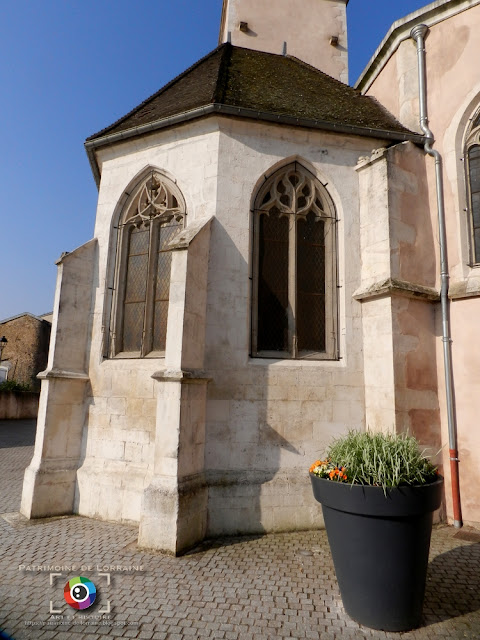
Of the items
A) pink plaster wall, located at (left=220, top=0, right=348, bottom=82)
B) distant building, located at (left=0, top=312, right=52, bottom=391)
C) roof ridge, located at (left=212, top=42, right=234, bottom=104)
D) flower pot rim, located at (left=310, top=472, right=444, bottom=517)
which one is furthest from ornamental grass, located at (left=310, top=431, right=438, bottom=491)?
distant building, located at (left=0, top=312, right=52, bottom=391)

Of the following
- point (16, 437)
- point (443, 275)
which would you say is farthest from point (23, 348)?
point (443, 275)

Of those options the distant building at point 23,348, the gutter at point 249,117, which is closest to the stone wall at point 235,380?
the gutter at point 249,117

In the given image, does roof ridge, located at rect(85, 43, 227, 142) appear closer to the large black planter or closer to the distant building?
the large black planter

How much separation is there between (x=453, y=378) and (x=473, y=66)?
486cm

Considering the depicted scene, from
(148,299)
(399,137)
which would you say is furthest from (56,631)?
(399,137)

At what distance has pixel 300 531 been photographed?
5246 mm

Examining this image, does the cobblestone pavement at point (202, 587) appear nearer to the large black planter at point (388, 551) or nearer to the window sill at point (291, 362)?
the large black planter at point (388, 551)

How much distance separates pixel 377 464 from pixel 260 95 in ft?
20.0

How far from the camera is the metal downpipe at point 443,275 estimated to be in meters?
5.45

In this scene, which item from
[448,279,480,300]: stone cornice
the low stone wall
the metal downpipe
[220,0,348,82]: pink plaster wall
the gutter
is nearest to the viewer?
the metal downpipe

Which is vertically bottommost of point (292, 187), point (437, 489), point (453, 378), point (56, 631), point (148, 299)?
point (56, 631)

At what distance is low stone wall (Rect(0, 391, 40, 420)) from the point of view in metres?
19.5

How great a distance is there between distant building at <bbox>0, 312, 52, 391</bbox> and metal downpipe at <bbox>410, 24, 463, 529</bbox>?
2822 centimetres

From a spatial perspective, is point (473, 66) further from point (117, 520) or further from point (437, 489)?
point (117, 520)
